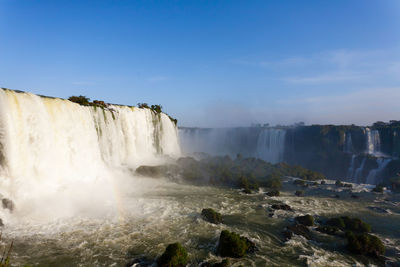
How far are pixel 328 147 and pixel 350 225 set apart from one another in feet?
108

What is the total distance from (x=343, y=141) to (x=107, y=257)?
4259cm

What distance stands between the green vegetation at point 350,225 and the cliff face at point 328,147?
76.5 ft

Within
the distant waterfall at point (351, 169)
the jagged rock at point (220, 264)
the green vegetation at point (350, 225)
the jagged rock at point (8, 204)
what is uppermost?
the jagged rock at point (8, 204)

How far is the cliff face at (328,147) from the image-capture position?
33.5 m

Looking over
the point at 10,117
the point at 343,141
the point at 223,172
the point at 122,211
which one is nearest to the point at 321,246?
the point at 122,211

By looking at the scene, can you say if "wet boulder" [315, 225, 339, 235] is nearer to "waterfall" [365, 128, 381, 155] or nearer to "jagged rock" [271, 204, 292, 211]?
"jagged rock" [271, 204, 292, 211]

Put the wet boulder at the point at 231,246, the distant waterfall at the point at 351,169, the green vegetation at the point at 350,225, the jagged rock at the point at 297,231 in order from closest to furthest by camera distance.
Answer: the wet boulder at the point at 231,246
the jagged rock at the point at 297,231
the green vegetation at the point at 350,225
the distant waterfall at the point at 351,169

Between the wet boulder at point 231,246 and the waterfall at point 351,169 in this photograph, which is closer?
the wet boulder at point 231,246

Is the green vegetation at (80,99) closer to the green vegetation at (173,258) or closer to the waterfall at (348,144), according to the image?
the green vegetation at (173,258)

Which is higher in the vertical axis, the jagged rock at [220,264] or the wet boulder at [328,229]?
the jagged rock at [220,264]

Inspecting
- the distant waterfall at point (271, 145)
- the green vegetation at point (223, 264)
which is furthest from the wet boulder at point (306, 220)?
the distant waterfall at point (271, 145)

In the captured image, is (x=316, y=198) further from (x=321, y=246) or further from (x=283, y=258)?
(x=283, y=258)

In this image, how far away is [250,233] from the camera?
1154 centimetres

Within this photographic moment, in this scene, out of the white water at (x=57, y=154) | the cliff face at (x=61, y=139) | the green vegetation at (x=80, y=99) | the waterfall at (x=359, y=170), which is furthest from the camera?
the waterfall at (x=359, y=170)
